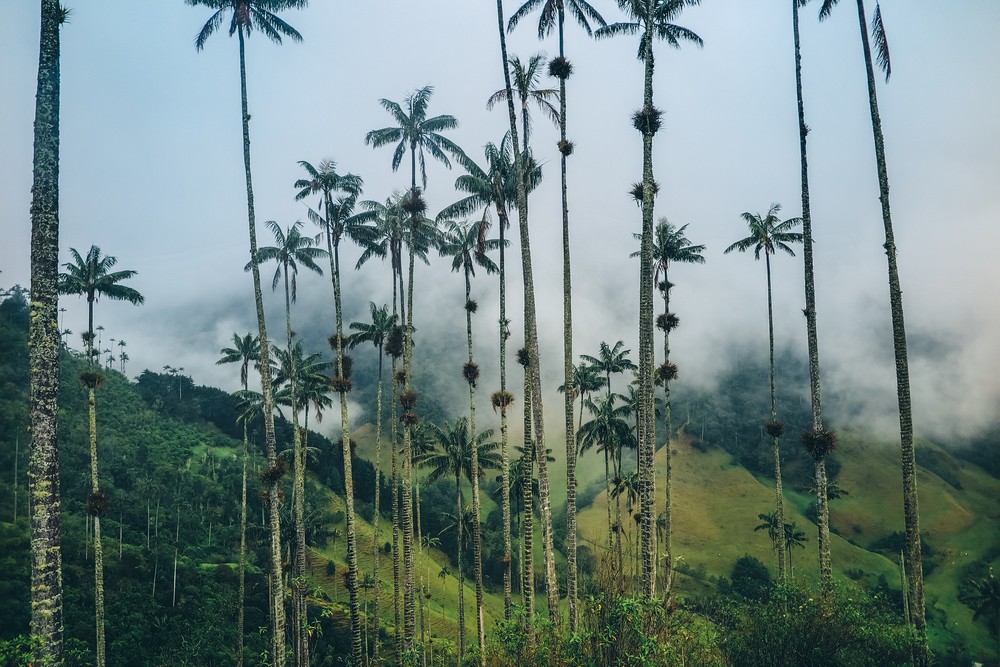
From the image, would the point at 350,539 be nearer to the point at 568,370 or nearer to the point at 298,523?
the point at 298,523

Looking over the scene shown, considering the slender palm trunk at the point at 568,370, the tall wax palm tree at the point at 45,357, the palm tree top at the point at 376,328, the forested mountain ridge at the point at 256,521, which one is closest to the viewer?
the tall wax palm tree at the point at 45,357

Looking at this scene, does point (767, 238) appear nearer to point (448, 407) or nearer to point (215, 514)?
point (215, 514)

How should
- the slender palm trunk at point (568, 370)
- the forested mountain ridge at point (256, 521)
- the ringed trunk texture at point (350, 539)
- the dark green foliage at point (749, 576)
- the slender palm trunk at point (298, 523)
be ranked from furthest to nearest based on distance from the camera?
the dark green foliage at point (749, 576)
the forested mountain ridge at point (256, 521)
the slender palm trunk at point (298, 523)
the ringed trunk texture at point (350, 539)
the slender palm trunk at point (568, 370)

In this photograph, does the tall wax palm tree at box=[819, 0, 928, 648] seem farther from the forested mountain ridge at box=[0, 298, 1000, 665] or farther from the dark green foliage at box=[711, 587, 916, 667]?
the forested mountain ridge at box=[0, 298, 1000, 665]

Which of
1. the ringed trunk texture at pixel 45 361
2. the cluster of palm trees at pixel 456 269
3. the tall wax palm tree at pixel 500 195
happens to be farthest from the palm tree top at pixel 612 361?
the ringed trunk texture at pixel 45 361

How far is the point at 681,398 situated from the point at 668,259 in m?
135

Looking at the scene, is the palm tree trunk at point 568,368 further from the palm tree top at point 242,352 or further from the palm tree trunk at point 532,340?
the palm tree top at point 242,352

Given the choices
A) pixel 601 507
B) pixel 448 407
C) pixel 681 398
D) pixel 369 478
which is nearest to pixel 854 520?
pixel 601 507

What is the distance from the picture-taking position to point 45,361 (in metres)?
10.5

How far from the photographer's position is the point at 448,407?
175 m

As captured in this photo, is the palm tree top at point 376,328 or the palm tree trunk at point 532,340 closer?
the palm tree trunk at point 532,340

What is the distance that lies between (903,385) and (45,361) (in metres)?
23.1

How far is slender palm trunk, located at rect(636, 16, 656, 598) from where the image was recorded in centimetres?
1691

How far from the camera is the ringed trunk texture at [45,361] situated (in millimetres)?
9805
